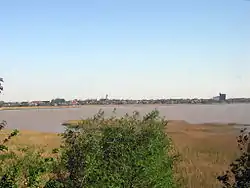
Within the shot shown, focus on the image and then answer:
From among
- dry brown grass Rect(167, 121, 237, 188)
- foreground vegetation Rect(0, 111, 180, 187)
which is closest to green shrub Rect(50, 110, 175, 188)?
foreground vegetation Rect(0, 111, 180, 187)

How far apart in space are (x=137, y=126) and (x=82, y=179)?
7152 mm

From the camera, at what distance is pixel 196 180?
31.8 metres

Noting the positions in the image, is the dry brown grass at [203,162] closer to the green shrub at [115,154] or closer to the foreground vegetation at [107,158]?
the foreground vegetation at [107,158]

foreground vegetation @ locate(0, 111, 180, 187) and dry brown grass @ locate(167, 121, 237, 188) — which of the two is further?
dry brown grass @ locate(167, 121, 237, 188)

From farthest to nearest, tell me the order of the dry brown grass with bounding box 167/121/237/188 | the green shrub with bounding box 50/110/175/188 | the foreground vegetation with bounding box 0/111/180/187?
the dry brown grass with bounding box 167/121/237/188
the green shrub with bounding box 50/110/175/188
the foreground vegetation with bounding box 0/111/180/187

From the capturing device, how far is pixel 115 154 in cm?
1934

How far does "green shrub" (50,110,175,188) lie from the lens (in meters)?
16.2

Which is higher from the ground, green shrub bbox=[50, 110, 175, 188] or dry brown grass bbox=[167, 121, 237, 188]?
green shrub bbox=[50, 110, 175, 188]

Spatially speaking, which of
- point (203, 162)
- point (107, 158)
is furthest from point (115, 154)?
point (203, 162)

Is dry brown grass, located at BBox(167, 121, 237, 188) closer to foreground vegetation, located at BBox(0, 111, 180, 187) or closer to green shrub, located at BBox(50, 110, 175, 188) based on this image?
foreground vegetation, located at BBox(0, 111, 180, 187)

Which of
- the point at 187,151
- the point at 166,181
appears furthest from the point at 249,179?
the point at 187,151

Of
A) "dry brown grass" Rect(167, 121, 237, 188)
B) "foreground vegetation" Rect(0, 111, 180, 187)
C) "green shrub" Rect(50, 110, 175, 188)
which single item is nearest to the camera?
"foreground vegetation" Rect(0, 111, 180, 187)

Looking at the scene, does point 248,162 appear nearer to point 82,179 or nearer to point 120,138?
point 82,179

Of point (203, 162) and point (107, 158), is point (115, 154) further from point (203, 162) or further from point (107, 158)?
point (203, 162)
